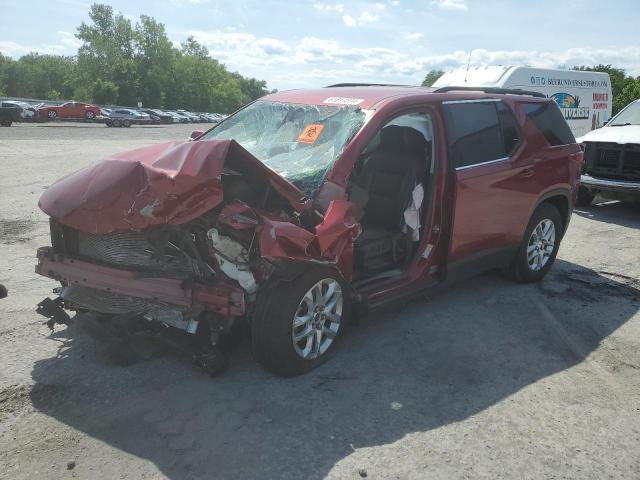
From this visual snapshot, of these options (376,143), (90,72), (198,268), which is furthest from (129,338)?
(90,72)

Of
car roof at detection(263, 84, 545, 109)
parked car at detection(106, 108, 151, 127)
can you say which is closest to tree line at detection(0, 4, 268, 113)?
parked car at detection(106, 108, 151, 127)

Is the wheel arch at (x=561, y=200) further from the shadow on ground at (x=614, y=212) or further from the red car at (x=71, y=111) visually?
the red car at (x=71, y=111)

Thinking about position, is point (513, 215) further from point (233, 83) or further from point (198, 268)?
point (233, 83)

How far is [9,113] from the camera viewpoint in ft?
110

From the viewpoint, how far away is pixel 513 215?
520 centimetres

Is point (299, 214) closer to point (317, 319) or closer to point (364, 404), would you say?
point (317, 319)

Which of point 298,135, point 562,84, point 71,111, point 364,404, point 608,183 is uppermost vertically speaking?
point 562,84

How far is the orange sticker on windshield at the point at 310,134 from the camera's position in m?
4.21

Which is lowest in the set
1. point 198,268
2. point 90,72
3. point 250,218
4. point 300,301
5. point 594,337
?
point 594,337

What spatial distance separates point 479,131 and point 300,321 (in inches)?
98.0

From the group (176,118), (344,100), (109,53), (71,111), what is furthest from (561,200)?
(109,53)

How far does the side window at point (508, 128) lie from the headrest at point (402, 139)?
920 millimetres

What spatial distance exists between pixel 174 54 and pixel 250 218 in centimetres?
10617

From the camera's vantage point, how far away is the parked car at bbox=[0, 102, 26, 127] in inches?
1308
